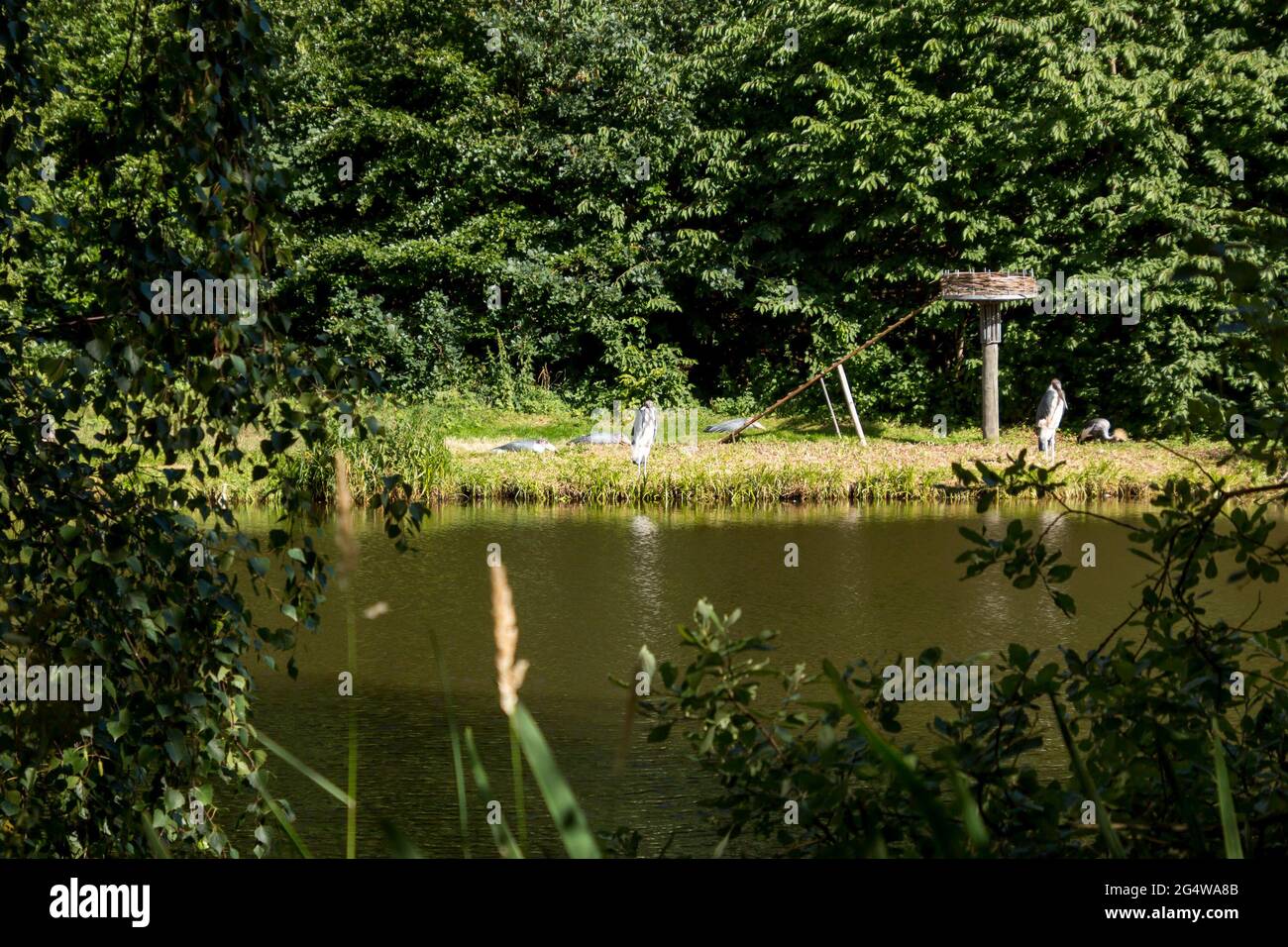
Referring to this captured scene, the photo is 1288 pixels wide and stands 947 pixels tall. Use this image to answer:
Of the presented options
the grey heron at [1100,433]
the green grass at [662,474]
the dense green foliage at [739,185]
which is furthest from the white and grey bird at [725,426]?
the grey heron at [1100,433]

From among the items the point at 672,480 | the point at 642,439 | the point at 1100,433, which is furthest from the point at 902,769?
the point at 1100,433

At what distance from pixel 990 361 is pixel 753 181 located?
6.28m

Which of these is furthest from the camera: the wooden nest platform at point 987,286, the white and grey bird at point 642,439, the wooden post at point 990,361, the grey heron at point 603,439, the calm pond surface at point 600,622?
the wooden post at point 990,361

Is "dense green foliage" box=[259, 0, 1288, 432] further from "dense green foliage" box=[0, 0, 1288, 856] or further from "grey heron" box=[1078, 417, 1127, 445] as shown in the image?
"grey heron" box=[1078, 417, 1127, 445]

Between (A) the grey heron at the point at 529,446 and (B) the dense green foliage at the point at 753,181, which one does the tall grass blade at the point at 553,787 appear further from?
(B) the dense green foliage at the point at 753,181

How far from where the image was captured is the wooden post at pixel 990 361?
1964 cm

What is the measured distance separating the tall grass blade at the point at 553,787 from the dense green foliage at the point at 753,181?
20867mm

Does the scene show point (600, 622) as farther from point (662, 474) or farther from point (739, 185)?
point (739, 185)

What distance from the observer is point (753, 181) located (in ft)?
78.3

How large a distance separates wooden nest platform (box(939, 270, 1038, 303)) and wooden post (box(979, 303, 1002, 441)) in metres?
0.38

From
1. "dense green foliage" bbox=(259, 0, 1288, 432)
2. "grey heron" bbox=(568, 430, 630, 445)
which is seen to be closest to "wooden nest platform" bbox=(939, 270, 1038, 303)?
"dense green foliage" bbox=(259, 0, 1288, 432)

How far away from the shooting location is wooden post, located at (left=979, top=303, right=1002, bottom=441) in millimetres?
19641

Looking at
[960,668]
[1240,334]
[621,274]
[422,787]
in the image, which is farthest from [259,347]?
[621,274]
